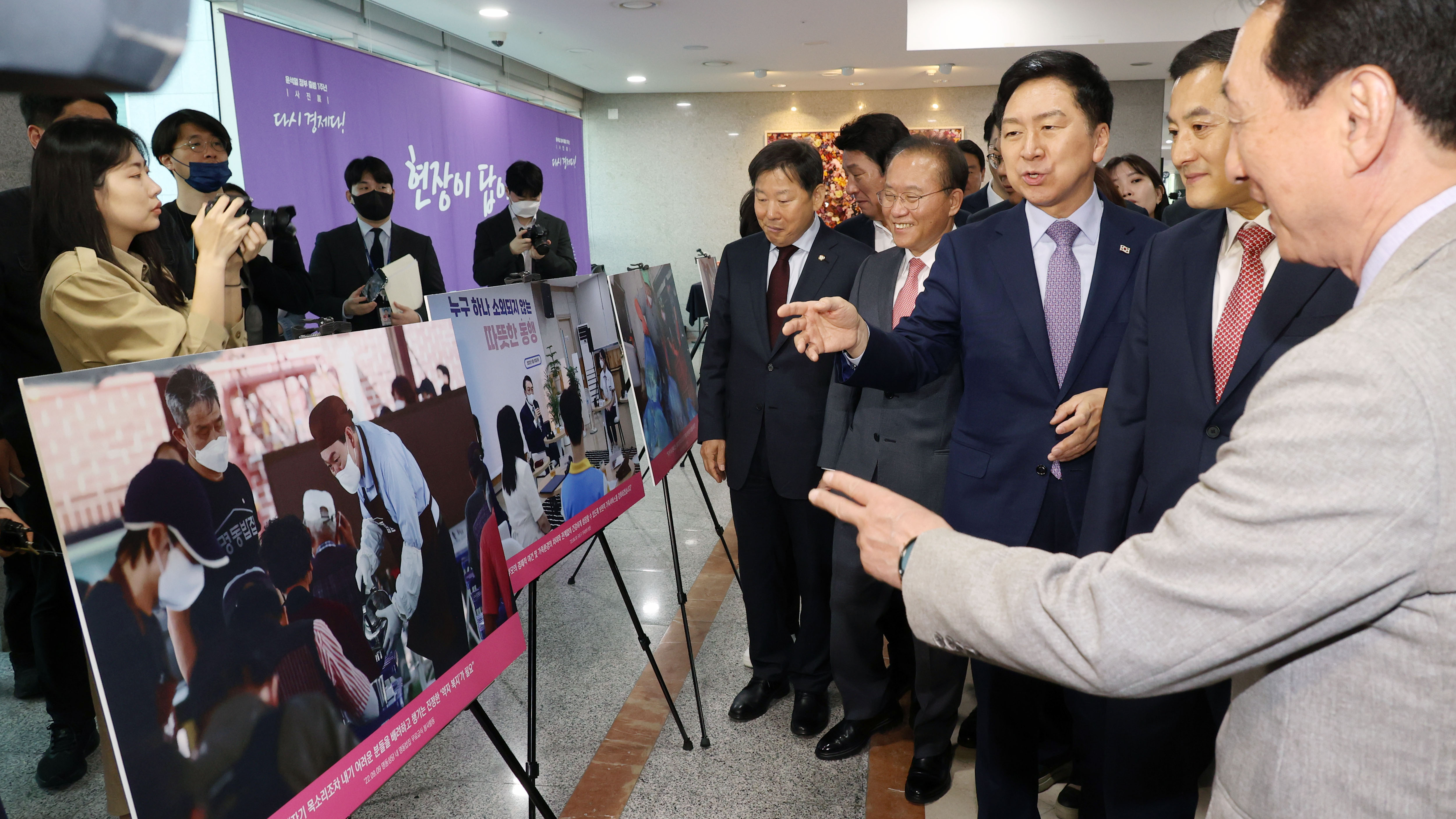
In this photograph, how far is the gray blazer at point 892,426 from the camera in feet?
7.50

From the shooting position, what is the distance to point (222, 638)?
110 centimetres

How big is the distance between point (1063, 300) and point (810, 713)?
4.89ft

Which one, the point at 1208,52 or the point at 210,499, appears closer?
the point at 210,499

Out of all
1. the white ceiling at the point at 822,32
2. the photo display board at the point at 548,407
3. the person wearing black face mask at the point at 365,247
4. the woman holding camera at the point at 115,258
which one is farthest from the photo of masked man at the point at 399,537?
the white ceiling at the point at 822,32

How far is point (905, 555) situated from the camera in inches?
37.0

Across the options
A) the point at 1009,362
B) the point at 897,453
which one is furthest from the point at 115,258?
the point at 1009,362

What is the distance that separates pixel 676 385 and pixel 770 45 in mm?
6739

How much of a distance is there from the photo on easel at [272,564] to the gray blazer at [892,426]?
44.8 inches

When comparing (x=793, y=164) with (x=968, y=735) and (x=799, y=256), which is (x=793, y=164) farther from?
(x=968, y=735)

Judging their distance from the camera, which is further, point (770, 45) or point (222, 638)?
point (770, 45)

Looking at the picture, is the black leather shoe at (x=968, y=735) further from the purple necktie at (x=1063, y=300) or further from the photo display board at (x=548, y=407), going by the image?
the photo display board at (x=548, y=407)

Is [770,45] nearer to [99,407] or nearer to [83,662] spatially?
[83,662]

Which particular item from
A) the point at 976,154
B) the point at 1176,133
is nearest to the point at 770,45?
the point at 976,154

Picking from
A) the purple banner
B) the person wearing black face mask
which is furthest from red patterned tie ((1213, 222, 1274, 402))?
the purple banner
